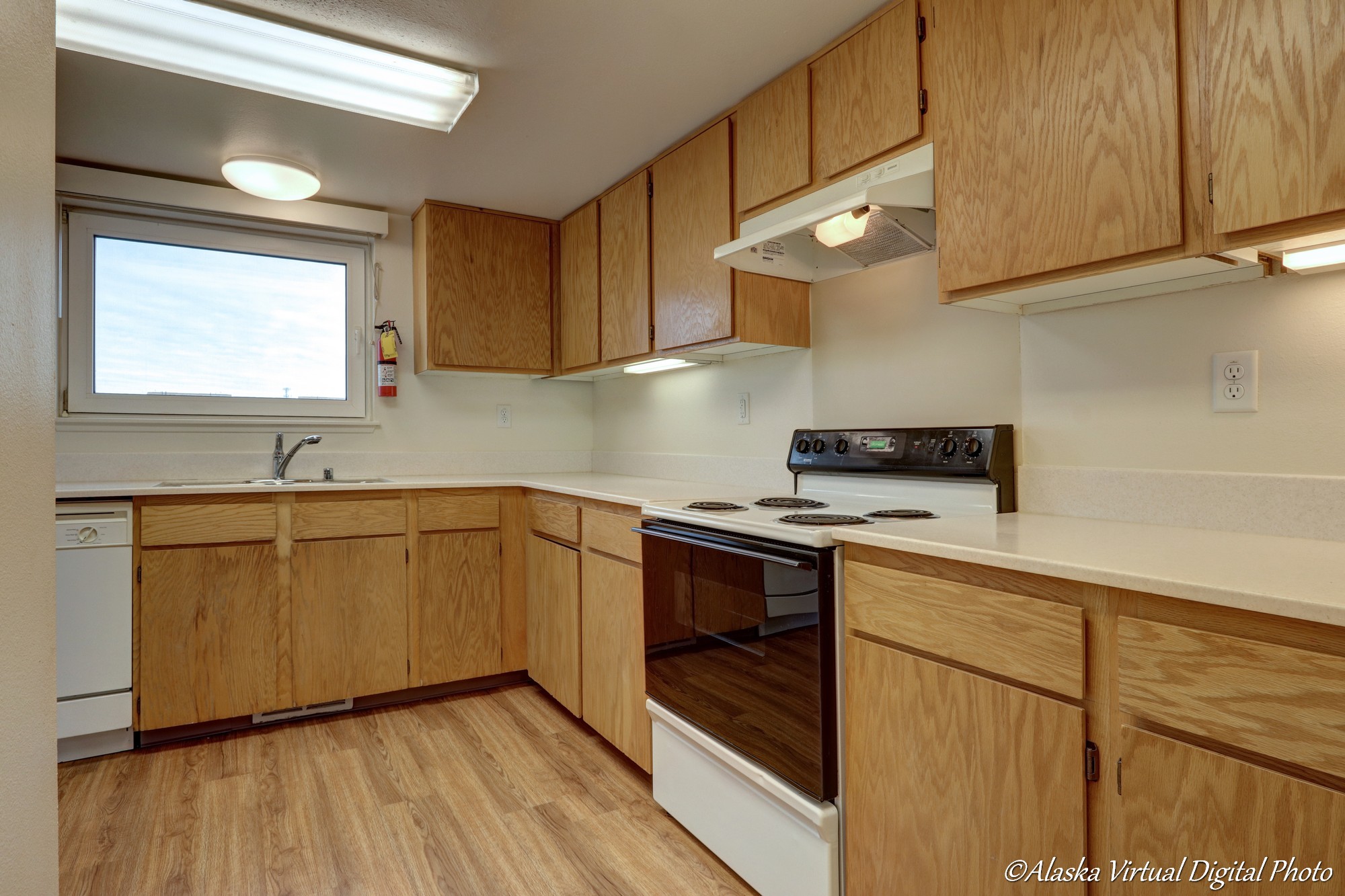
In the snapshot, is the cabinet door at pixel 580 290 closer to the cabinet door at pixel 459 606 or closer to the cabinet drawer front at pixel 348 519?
the cabinet door at pixel 459 606

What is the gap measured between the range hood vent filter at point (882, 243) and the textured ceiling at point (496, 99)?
1.74ft

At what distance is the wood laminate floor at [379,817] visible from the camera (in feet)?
5.48

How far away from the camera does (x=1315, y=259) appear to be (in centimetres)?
117

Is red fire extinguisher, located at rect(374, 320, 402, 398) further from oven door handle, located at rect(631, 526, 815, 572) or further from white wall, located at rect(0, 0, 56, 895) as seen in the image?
white wall, located at rect(0, 0, 56, 895)

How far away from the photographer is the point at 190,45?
181cm

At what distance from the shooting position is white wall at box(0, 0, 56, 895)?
0.75 m

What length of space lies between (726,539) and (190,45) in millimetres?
1924

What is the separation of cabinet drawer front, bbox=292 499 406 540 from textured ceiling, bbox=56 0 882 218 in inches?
52.5

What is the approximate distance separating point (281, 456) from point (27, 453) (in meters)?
2.36

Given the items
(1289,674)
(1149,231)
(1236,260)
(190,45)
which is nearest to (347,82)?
(190,45)

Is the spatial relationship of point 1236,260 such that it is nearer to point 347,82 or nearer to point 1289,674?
point 1289,674

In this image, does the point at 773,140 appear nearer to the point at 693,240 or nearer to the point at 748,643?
the point at 693,240

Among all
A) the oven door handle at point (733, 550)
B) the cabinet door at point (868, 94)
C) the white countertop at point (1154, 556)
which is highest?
the cabinet door at point (868, 94)

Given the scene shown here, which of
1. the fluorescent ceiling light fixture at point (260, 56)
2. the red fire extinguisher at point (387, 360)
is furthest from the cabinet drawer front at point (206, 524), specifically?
the fluorescent ceiling light fixture at point (260, 56)
